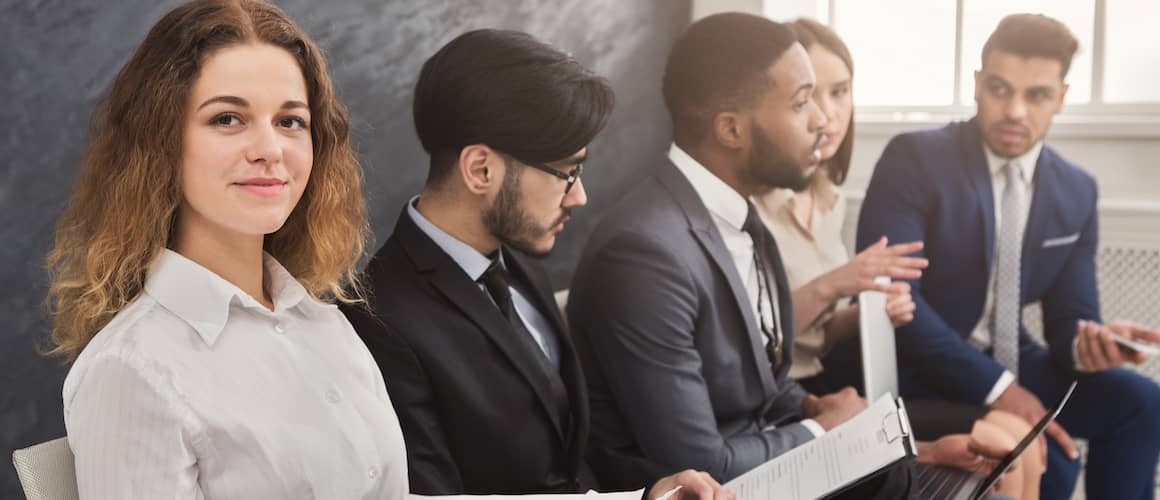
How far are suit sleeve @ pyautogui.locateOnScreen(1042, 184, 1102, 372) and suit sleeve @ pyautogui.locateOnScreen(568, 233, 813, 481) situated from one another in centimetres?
117

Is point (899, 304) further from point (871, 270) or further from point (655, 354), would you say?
point (655, 354)

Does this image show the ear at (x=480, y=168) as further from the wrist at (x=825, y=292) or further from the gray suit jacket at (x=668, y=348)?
the wrist at (x=825, y=292)

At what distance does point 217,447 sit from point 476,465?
69 centimetres

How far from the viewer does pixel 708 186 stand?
2.60 m

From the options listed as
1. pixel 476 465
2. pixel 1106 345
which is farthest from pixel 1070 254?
pixel 476 465

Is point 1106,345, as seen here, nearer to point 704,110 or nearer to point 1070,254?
point 1070,254

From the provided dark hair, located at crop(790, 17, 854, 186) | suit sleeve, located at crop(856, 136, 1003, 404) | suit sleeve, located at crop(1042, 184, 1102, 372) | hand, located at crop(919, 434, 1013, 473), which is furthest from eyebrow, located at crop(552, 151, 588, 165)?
suit sleeve, located at crop(1042, 184, 1102, 372)

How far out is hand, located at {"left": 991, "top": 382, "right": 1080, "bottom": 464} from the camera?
2.96m

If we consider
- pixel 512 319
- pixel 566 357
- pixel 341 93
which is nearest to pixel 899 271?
pixel 566 357

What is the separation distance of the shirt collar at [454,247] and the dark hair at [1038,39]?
6.10 ft

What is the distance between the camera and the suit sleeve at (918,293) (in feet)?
9.91

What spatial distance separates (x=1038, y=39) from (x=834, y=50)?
1.84ft

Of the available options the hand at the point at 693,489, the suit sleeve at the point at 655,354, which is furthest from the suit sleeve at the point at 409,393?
the suit sleeve at the point at 655,354

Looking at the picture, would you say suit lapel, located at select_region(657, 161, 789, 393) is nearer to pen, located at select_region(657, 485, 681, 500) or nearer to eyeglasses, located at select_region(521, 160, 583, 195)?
eyeglasses, located at select_region(521, 160, 583, 195)
